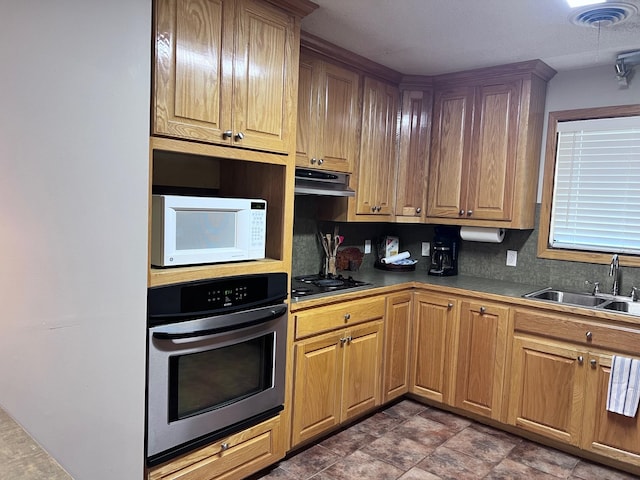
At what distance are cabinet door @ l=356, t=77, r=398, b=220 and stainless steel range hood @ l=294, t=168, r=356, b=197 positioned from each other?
0.16 metres

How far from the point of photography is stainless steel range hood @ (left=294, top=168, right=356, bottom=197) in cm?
270

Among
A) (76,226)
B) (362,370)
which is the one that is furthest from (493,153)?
(76,226)

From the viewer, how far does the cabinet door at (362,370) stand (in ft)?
9.21

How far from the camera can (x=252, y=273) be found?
7.20 feet

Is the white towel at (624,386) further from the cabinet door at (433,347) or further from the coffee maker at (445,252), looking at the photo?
the coffee maker at (445,252)

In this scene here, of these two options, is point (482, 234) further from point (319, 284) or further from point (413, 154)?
point (319, 284)

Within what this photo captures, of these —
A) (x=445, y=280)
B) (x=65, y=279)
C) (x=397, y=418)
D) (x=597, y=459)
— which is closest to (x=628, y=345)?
(x=597, y=459)

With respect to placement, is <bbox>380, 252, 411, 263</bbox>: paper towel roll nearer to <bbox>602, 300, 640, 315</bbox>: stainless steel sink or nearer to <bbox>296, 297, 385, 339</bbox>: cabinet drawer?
<bbox>296, 297, 385, 339</bbox>: cabinet drawer

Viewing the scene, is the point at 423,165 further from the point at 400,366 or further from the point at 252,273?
the point at 252,273

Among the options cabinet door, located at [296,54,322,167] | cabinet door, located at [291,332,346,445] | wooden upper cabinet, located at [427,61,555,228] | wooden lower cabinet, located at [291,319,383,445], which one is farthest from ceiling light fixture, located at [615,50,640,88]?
cabinet door, located at [291,332,346,445]

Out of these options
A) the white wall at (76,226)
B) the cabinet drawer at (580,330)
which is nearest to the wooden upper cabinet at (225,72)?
the white wall at (76,226)

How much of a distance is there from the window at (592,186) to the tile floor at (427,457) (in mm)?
1305

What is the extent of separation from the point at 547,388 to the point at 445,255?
3.95 ft

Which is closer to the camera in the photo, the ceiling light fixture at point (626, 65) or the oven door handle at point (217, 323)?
the oven door handle at point (217, 323)
